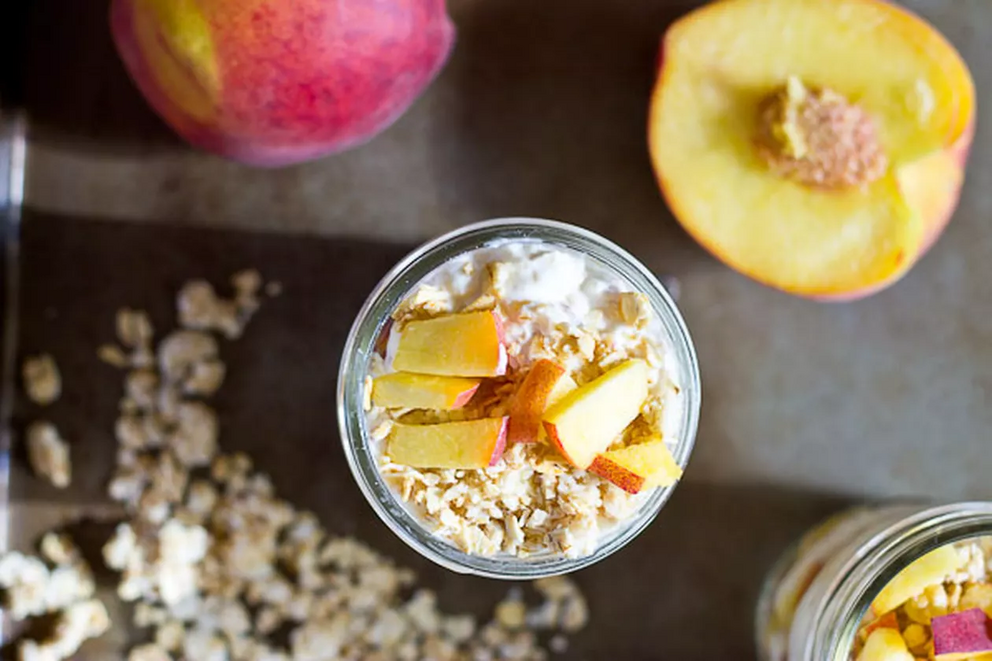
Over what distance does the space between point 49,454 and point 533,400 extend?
1.71ft

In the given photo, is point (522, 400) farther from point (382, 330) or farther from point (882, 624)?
point (882, 624)

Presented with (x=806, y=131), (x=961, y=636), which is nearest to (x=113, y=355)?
(x=806, y=131)

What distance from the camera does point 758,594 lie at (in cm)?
103

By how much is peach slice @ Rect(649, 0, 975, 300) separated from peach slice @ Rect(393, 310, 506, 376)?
28 cm

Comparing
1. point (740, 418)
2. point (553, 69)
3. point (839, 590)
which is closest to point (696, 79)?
point (553, 69)

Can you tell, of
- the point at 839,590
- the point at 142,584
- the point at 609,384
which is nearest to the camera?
the point at 609,384

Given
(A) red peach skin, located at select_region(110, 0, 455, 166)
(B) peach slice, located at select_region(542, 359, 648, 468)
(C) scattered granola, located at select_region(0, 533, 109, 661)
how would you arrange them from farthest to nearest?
(C) scattered granola, located at select_region(0, 533, 109, 661), (A) red peach skin, located at select_region(110, 0, 455, 166), (B) peach slice, located at select_region(542, 359, 648, 468)

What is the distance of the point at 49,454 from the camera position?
40.3 inches

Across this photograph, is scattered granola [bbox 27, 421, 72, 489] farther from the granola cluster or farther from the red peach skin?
the red peach skin

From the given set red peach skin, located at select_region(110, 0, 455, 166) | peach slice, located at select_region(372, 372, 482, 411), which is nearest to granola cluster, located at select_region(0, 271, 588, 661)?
red peach skin, located at select_region(110, 0, 455, 166)

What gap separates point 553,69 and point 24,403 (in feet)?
1.97

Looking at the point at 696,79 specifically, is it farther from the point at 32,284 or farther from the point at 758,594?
the point at 32,284

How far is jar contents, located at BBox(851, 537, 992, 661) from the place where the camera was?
0.81 meters

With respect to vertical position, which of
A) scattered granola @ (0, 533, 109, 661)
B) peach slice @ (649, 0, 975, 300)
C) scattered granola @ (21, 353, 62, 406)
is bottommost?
scattered granola @ (0, 533, 109, 661)
